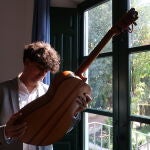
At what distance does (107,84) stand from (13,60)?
1250mm

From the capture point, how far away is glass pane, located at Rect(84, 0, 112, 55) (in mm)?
2379

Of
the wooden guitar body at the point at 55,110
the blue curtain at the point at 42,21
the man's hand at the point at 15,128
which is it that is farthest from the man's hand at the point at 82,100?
the blue curtain at the point at 42,21

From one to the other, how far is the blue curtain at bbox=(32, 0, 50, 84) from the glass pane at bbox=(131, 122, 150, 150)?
92 cm

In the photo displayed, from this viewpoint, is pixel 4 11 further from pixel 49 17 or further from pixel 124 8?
pixel 124 8

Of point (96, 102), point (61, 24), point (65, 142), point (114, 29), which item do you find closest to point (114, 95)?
point (96, 102)

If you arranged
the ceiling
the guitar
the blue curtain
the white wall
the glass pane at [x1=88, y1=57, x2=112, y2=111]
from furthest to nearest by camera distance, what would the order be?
the white wall
the ceiling
the blue curtain
the glass pane at [x1=88, y1=57, x2=112, y2=111]
the guitar

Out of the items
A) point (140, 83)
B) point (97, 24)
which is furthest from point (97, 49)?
point (97, 24)

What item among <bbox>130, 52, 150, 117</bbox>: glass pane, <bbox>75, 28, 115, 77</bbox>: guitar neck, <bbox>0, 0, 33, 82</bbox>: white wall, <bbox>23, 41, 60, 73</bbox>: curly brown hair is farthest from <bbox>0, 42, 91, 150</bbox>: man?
<bbox>0, 0, 33, 82</bbox>: white wall

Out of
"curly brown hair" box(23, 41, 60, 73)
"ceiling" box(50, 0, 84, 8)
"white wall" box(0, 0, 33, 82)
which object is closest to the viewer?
"curly brown hair" box(23, 41, 60, 73)

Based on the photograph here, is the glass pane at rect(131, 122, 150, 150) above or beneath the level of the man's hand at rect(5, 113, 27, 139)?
beneath

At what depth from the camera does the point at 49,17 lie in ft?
8.71

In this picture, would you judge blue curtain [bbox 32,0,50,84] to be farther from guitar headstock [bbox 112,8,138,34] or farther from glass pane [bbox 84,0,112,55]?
guitar headstock [bbox 112,8,138,34]

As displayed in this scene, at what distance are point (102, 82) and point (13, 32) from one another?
4.14 ft

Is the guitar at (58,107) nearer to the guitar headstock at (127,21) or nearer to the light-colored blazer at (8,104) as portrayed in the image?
the guitar headstock at (127,21)
